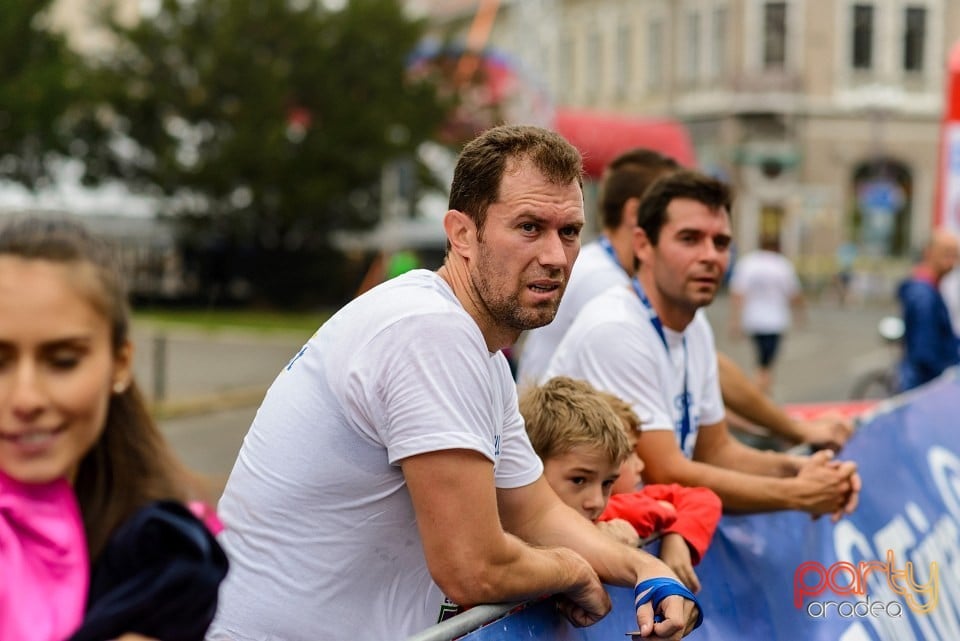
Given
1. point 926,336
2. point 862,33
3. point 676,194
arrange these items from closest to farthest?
point 676,194, point 926,336, point 862,33

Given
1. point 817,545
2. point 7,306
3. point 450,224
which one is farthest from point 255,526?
point 817,545

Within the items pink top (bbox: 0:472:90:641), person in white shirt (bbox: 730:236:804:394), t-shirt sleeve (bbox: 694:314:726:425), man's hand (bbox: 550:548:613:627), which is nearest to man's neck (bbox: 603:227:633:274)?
t-shirt sleeve (bbox: 694:314:726:425)

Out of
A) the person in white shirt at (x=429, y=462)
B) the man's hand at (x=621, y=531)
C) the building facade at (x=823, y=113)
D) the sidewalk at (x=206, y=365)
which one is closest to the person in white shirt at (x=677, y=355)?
the man's hand at (x=621, y=531)

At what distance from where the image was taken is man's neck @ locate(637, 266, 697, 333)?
425cm

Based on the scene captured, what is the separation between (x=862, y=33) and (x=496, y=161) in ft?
179

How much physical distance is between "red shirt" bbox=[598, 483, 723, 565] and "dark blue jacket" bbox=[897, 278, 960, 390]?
24.7 ft

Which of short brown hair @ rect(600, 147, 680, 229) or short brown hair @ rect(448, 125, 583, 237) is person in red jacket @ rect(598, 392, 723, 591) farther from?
short brown hair @ rect(600, 147, 680, 229)

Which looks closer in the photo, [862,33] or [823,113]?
[823,113]

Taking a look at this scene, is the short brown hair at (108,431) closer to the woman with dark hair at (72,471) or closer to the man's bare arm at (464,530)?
the woman with dark hair at (72,471)

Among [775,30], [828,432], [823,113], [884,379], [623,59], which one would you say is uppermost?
[775,30]

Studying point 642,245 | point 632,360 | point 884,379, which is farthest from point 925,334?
point 632,360

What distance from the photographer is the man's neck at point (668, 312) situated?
167 inches

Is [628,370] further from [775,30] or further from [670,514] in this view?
[775,30]

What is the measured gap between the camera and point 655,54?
5794 centimetres
